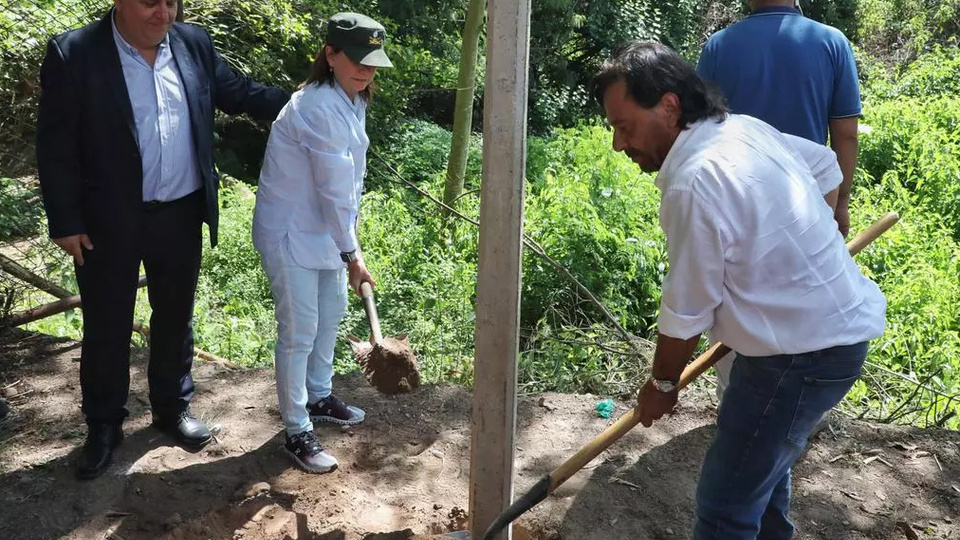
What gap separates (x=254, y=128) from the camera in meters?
10.9

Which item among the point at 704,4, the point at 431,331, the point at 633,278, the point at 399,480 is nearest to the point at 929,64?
the point at 704,4

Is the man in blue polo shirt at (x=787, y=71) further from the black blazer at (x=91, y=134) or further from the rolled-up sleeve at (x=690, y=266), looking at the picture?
the black blazer at (x=91, y=134)

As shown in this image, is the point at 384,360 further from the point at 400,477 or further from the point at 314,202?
the point at 314,202

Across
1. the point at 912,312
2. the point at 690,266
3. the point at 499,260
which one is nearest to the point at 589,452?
the point at 499,260

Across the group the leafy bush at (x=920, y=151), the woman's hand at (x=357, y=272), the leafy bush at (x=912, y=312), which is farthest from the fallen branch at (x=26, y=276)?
the leafy bush at (x=920, y=151)

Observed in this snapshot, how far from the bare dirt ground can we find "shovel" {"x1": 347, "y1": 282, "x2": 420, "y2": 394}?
7.5 inches

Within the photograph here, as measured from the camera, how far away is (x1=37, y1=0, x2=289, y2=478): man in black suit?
3363mm

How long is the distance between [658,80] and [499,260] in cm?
77

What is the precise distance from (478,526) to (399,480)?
83 centimetres

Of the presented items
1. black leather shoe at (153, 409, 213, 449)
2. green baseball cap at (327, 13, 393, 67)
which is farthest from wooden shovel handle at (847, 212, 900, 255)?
black leather shoe at (153, 409, 213, 449)

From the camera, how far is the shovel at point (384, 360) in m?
3.96

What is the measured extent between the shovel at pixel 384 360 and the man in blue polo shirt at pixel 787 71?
180 cm

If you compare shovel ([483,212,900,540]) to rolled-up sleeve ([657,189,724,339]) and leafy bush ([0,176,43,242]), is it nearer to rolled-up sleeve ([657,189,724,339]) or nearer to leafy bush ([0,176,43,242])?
rolled-up sleeve ([657,189,724,339])

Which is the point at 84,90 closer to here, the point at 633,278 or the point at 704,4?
the point at 633,278
